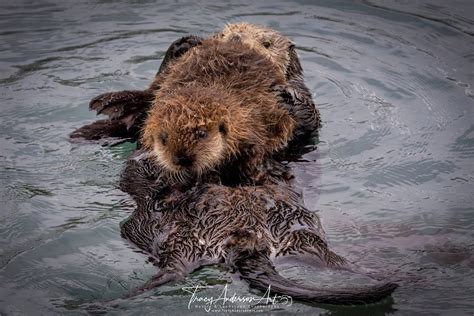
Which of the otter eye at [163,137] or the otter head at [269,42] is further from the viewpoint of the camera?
the otter head at [269,42]

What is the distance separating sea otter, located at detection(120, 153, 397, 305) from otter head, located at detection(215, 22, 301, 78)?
154cm

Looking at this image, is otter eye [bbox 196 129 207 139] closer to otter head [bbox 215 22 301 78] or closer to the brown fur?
the brown fur

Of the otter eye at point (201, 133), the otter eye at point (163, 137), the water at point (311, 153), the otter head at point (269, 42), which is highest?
the otter head at point (269, 42)

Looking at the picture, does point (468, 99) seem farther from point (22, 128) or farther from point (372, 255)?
point (22, 128)

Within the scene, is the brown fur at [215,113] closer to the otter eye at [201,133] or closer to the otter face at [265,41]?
the otter eye at [201,133]

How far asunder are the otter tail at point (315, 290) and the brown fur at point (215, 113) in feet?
2.93

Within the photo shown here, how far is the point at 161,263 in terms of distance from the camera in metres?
4.07

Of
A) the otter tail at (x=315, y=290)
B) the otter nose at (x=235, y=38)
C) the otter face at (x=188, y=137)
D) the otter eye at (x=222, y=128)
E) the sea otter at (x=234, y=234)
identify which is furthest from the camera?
the otter nose at (x=235, y=38)

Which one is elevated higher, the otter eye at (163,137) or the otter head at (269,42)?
the otter head at (269,42)

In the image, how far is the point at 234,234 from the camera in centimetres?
410

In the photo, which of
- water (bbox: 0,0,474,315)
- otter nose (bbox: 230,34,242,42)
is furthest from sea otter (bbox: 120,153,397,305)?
otter nose (bbox: 230,34,242,42)

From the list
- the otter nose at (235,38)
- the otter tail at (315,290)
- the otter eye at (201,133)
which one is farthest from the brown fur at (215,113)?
the otter tail at (315,290)

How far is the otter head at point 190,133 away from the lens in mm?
4414

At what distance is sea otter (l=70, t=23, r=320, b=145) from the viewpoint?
18.2 ft
